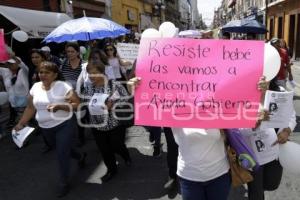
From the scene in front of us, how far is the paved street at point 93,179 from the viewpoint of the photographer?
458 cm

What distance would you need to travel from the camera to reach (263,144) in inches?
115

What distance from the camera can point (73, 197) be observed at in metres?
4.62

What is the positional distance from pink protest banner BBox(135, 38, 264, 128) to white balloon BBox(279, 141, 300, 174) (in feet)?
2.05

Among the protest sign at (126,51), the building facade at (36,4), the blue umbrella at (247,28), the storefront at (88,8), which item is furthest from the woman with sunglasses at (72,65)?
the storefront at (88,8)

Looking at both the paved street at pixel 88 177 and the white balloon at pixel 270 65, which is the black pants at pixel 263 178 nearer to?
the white balloon at pixel 270 65

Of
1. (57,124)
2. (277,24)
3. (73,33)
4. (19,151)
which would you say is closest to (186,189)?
(57,124)

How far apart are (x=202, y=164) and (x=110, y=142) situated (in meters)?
2.59

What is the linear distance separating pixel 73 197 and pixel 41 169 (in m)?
1.26

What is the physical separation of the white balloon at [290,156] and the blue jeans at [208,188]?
0.48 m

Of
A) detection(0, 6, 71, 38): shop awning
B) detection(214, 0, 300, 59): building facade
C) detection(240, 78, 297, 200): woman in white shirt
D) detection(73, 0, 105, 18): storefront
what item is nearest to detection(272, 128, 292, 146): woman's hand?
detection(240, 78, 297, 200): woman in white shirt

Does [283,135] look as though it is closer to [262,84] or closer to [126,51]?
[262,84]

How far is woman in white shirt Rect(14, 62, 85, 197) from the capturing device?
435 centimetres

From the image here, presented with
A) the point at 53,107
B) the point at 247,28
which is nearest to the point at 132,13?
the point at 247,28

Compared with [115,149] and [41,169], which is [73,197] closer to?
[115,149]
